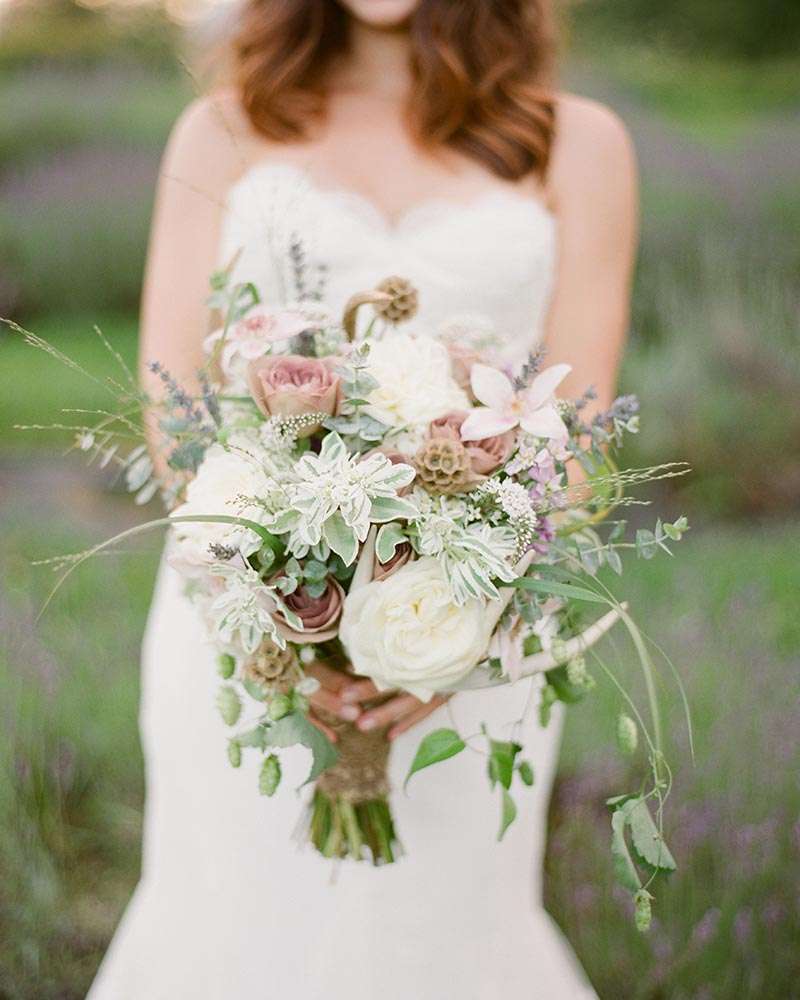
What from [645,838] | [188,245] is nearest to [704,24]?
[188,245]

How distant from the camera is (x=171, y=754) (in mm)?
2232

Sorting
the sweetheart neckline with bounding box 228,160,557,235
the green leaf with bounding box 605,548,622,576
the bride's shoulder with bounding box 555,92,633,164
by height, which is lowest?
the sweetheart neckline with bounding box 228,160,557,235

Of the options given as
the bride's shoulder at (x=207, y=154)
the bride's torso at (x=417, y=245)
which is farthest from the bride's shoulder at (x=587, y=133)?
the bride's shoulder at (x=207, y=154)

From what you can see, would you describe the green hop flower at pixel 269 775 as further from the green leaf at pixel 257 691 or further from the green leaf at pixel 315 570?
the green leaf at pixel 315 570

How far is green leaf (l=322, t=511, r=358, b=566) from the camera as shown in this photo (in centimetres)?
129

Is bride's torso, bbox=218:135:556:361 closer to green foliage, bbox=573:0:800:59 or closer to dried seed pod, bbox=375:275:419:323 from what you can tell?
dried seed pod, bbox=375:275:419:323

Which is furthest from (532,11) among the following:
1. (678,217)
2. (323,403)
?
(678,217)

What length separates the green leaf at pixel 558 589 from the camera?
1.34 metres

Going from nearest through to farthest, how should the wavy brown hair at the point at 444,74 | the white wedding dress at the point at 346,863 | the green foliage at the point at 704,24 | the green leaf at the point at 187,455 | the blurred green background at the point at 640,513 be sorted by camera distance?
the green leaf at the point at 187,455, the white wedding dress at the point at 346,863, the wavy brown hair at the point at 444,74, the blurred green background at the point at 640,513, the green foliage at the point at 704,24

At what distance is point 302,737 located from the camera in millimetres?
1475

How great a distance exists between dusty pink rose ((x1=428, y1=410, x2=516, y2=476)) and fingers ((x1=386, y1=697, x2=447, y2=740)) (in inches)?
19.2

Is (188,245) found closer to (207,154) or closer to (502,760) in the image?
(207,154)

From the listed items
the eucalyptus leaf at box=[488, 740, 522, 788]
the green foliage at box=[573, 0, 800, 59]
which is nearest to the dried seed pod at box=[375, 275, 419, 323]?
the eucalyptus leaf at box=[488, 740, 522, 788]

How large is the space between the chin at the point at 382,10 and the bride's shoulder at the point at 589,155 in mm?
402
